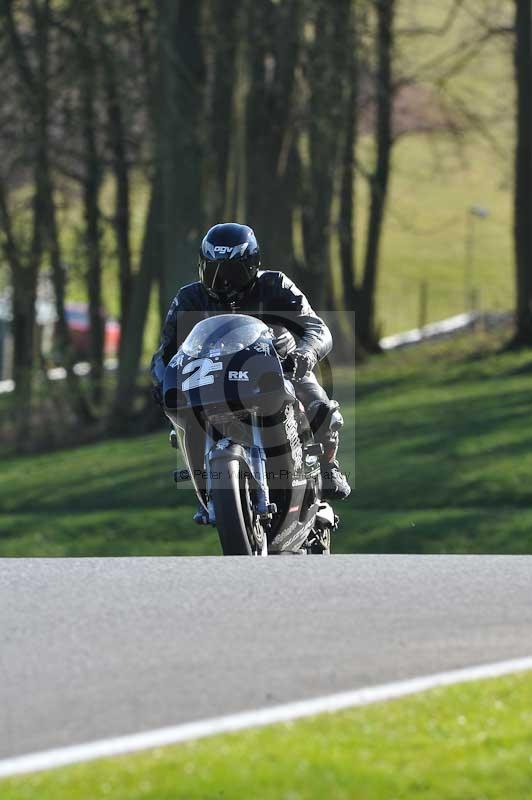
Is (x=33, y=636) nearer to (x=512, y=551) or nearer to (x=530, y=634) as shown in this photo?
(x=530, y=634)

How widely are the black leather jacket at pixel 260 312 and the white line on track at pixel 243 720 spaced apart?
340 cm

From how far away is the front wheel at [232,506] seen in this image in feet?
26.9

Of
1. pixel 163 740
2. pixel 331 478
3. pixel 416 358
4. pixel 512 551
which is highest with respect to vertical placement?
pixel 163 740

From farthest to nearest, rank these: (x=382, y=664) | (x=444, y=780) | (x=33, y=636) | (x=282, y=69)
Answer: (x=282, y=69)
(x=33, y=636)
(x=382, y=664)
(x=444, y=780)

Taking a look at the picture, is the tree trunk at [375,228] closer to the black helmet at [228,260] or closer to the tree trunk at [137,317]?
the tree trunk at [137,317]

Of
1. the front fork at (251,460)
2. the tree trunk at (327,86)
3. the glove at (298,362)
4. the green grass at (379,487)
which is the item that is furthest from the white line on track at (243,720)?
the tree trunk at (327,86)

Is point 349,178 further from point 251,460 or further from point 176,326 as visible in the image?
point 251,460

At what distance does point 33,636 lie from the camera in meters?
6.59

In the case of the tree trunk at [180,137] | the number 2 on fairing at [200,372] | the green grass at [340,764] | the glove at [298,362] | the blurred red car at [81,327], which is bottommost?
the blurred red car at [81,327]

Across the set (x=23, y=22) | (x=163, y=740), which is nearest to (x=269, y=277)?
(x=163, y=740)

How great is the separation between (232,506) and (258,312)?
141cm

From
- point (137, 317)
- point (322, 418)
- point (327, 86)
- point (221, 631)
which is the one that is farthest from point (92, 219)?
point (221, 631)

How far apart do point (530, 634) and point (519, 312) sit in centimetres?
2597

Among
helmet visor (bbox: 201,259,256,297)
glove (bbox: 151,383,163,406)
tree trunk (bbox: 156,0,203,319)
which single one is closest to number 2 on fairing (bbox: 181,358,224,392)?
glove (bbox: 151,383,163,406)
